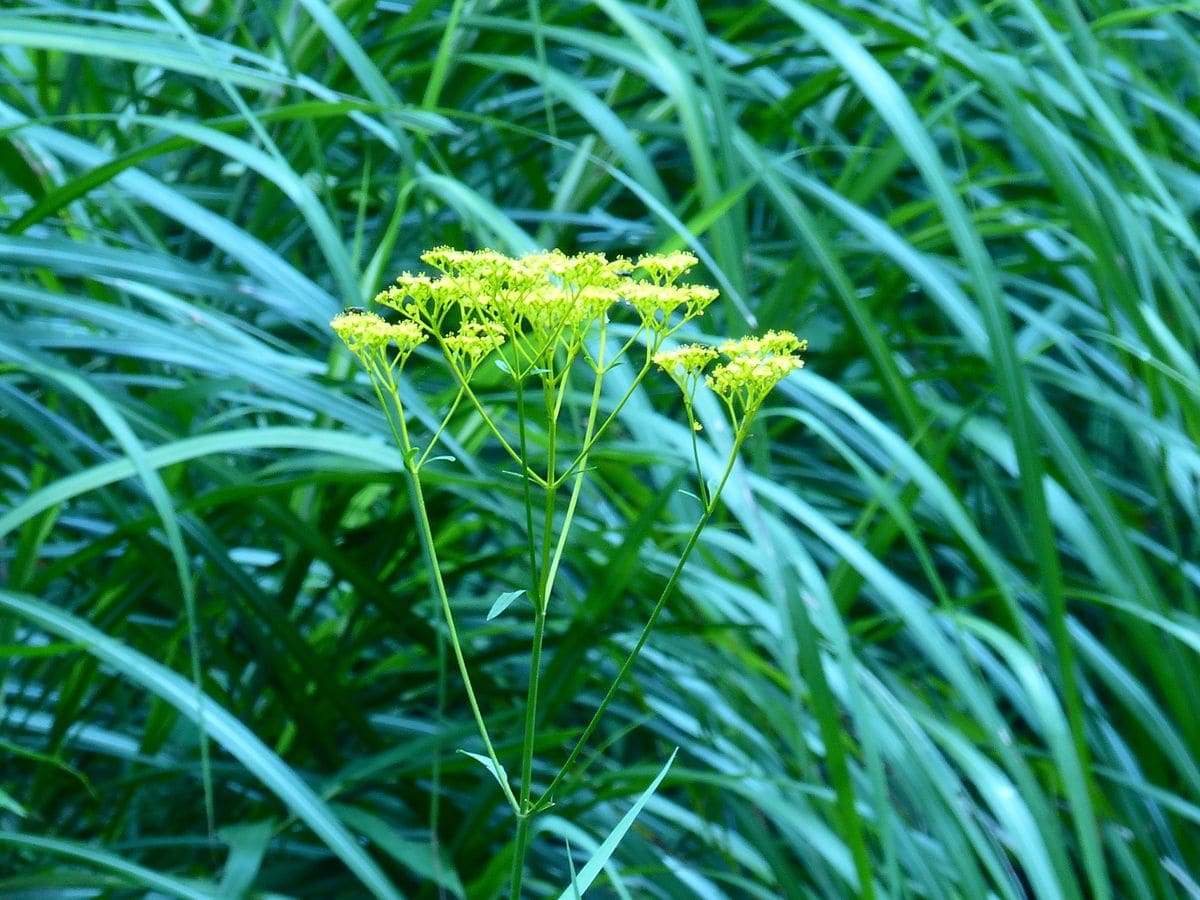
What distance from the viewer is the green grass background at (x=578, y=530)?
0.88 meters

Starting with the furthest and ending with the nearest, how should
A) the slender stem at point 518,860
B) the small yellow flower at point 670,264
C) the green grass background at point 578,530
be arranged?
the green grass background at point 578,530, the small yellow flower at point 670,264, the slender stem at point 518,860

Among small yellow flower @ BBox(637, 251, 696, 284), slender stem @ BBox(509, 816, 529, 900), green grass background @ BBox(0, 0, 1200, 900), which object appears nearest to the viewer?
slender stem @ BBox(509, 816, 529, 900)

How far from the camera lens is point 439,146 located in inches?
52.6

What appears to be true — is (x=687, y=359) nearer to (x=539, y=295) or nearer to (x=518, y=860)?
(x=539, y=295)

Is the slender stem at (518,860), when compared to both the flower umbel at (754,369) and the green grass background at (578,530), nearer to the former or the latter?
the flower umbel at (754,369)

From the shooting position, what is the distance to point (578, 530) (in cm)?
96

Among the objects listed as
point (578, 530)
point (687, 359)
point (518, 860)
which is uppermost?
point (578, 530)

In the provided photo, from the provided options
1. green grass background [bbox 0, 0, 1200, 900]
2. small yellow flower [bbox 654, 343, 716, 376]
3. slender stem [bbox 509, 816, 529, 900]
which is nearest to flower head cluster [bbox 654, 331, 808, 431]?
small yellow flower [bbox 654, 343, 716, 376]

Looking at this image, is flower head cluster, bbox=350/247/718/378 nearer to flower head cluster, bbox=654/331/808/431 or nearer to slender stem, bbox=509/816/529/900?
flower head cluster, bbox=654/331/808/431

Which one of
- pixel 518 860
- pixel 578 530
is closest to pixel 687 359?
pixel 518 860

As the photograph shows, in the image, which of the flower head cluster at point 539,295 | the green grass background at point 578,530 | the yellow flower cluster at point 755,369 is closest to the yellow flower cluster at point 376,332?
the flower head cluster at point 539,295

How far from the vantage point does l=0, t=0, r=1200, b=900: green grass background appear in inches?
34.5

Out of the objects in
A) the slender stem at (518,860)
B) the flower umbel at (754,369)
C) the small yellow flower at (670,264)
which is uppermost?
the small yellow flower at (670,264)

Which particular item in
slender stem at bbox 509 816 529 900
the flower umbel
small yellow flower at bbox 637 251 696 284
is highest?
small yellow flower at bbox 637 251 696 284
